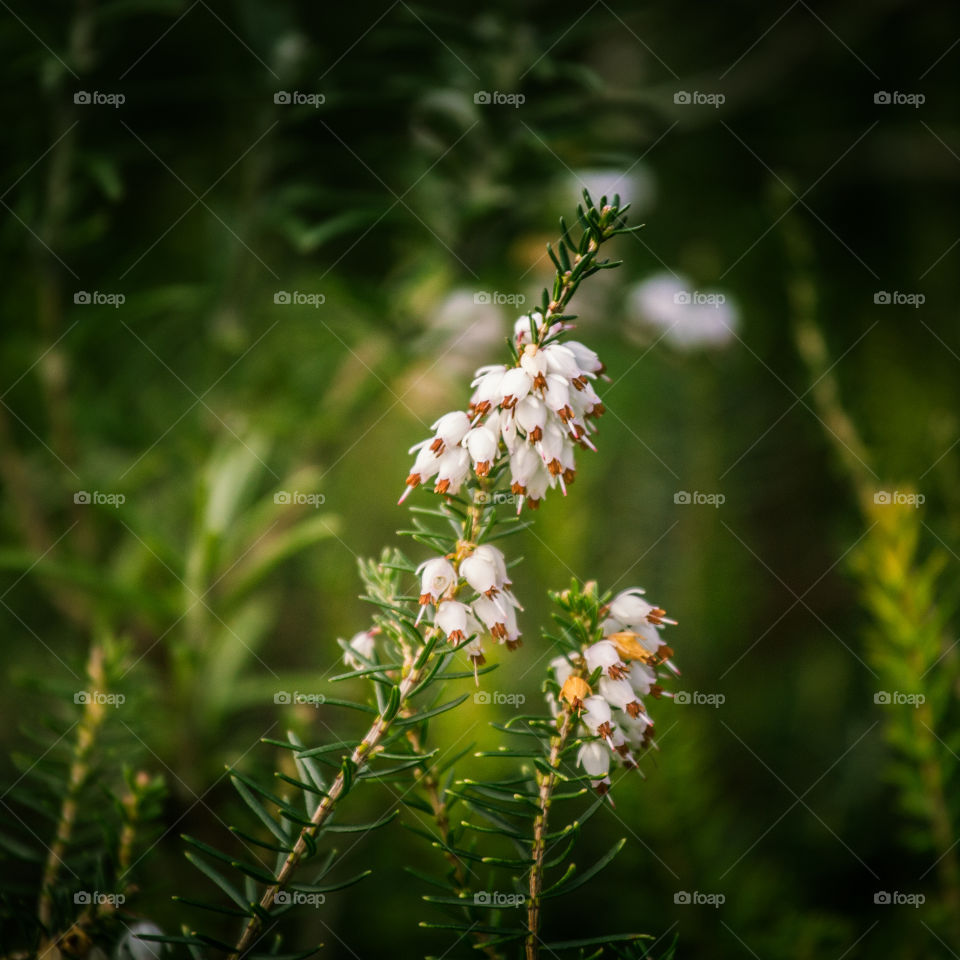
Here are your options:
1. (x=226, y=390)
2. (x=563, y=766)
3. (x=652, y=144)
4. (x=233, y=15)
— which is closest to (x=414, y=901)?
(x=563, y=766)

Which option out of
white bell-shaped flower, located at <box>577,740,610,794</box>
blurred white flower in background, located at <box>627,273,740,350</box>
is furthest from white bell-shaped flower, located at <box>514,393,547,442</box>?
blurred white flower in background, located at <box>627,273,740,350</box>

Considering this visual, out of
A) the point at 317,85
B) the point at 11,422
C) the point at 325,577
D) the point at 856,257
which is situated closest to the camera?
the point at 317,85

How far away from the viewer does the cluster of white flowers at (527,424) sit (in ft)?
1.88

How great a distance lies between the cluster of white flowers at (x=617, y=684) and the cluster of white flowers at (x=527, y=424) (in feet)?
0.41

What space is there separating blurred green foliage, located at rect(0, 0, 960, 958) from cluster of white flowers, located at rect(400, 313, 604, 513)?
576mm

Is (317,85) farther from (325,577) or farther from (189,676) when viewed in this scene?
(189,676)

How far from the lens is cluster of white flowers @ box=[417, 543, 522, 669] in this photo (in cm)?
56

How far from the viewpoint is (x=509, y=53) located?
1392 mm

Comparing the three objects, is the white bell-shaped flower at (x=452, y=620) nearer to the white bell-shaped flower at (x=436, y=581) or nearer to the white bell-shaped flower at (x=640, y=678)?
the white bell-shaped flower at (x=436, y=581)

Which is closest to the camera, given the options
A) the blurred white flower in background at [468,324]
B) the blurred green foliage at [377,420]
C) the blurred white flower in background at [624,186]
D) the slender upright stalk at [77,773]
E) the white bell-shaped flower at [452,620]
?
the white bell-shaped flower at [452,620]

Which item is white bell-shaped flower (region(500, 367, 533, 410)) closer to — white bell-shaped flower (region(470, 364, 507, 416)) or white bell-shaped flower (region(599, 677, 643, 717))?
white bell-shaped flower (region(470, 364, 507, 416))

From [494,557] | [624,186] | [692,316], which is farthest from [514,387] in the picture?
[624,186]

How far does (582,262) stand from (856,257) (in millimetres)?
1993

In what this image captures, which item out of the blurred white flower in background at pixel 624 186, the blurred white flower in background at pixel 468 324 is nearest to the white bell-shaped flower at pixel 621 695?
the blurred white flower in background at pixel 468 324
